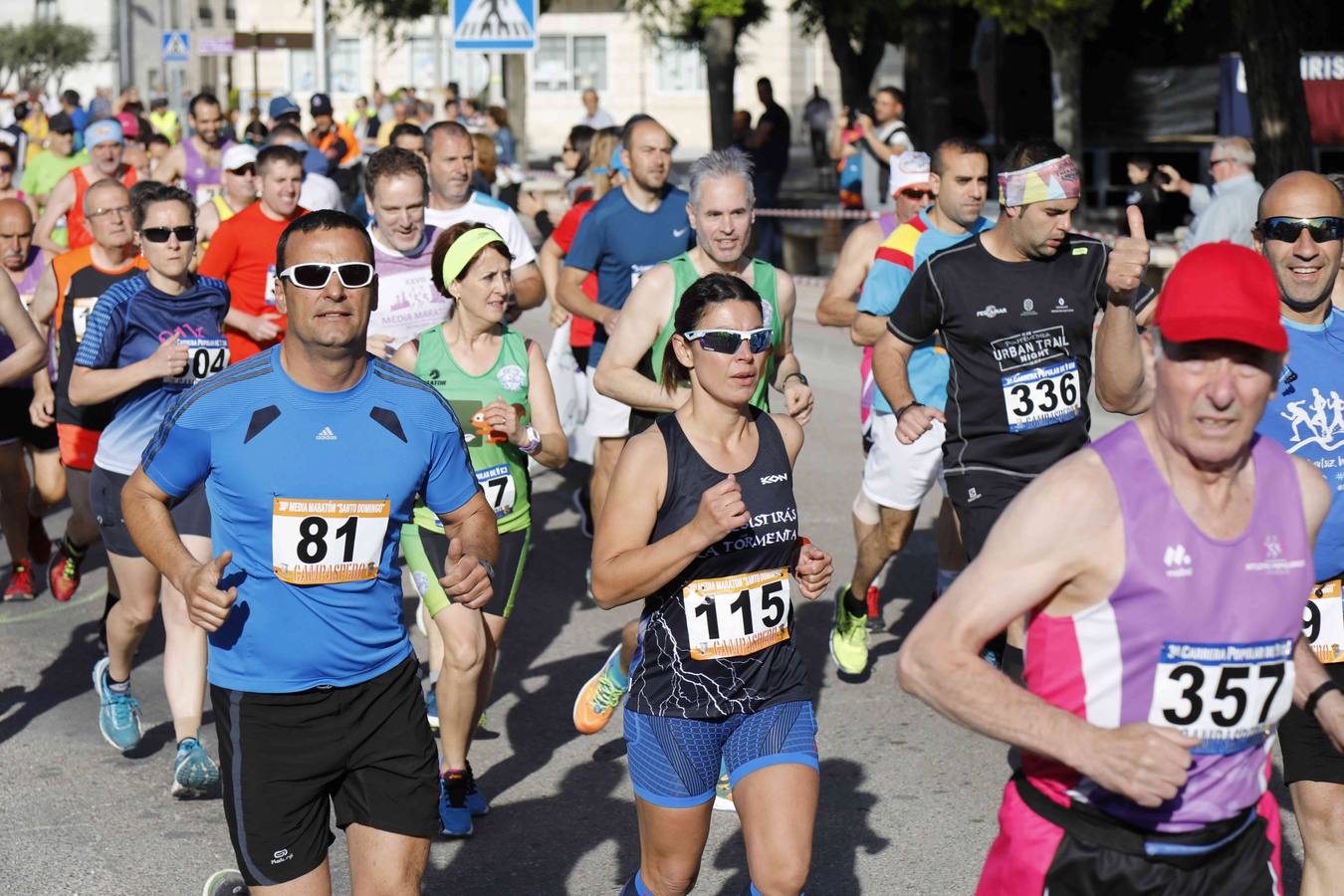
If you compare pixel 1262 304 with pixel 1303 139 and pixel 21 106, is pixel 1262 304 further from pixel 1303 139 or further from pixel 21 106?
pixel 21 106

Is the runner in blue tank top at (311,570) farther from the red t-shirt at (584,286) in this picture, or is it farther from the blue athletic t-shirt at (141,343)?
the red t-shirt at (584,286)

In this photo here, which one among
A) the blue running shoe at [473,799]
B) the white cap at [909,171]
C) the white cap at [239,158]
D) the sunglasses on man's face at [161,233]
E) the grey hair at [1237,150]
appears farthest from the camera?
the grey hair at [1237,150]

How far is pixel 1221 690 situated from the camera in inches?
125

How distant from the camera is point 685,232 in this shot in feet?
28.9

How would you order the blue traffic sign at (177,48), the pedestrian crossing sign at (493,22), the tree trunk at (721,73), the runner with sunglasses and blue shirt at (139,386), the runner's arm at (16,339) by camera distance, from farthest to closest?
the blue traffic sign at (177,48), the tree trunk at (721,73), the pedestrian crossing sign at (493,22), the runner's arm at (16,339), the runner with sunglasses and blue shirt at (139,386)

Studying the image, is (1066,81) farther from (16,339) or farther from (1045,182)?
(16,339)

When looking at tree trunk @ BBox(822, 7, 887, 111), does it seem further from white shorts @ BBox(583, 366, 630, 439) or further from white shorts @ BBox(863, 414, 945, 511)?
white shorts @ BBox(863, 414, 945, 511)

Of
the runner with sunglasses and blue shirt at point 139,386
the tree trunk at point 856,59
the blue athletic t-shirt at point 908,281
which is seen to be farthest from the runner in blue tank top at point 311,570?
the tree trunk at point 856,59

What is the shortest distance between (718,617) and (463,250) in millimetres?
2302

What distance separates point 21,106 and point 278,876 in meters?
31.1

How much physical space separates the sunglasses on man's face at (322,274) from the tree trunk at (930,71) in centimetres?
1848

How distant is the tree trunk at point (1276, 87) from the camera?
14.5 m

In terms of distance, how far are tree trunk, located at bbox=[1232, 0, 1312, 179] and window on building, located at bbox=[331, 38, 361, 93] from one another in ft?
172

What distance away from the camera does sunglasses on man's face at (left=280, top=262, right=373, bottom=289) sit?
4.28 metres
